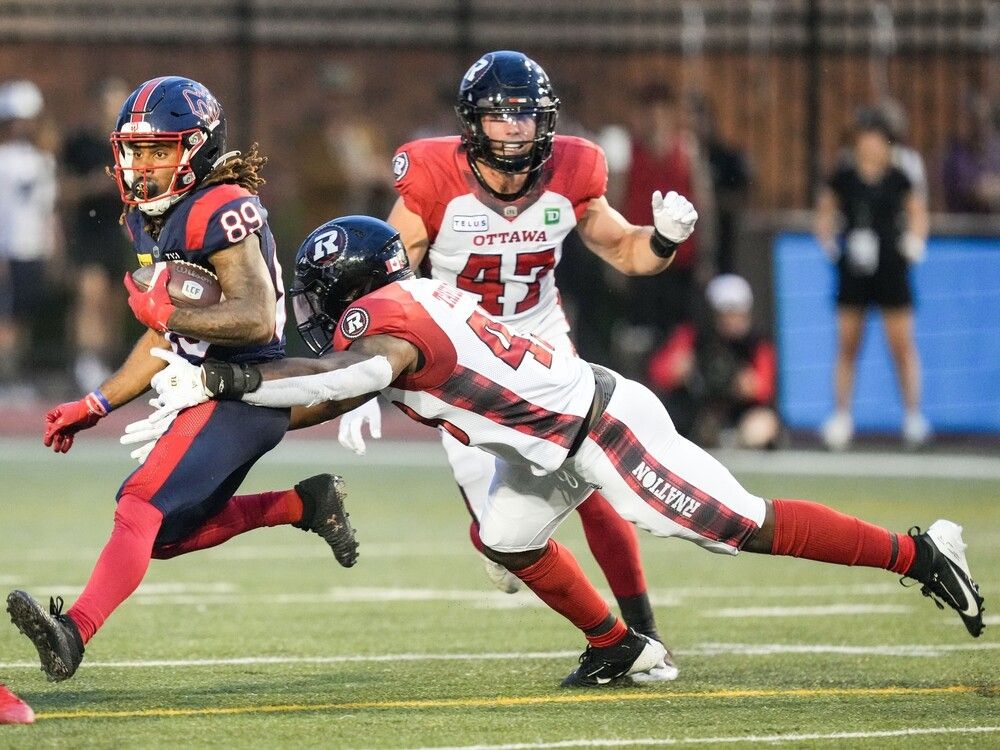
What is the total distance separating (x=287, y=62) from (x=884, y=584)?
39.0 feet

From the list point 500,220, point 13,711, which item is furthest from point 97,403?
point 500,220

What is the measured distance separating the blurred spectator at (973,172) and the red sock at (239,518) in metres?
9.98

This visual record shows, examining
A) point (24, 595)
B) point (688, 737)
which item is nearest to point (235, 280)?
point (24, 595)

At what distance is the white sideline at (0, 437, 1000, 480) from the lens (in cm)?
1146

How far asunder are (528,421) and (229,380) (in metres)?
0.80

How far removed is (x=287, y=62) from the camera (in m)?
18.5

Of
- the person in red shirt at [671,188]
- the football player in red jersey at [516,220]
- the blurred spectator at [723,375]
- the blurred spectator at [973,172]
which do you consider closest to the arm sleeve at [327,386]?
the football player in red jersey at [516,220]

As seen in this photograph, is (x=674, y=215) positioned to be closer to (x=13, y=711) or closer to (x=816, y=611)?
(x=816, y=611)

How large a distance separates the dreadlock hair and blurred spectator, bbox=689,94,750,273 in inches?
315

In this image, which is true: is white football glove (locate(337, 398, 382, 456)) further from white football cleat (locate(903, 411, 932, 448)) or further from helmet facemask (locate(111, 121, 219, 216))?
white football cleat (locate(903, 411, 932, 448))

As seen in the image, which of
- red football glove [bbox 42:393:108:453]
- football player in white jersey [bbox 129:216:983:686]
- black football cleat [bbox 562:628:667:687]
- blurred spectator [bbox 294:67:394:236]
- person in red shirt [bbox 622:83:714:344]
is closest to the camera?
football player in white jersey [bbox 129:216:983:686]

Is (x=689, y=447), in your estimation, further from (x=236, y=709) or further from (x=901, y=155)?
(x=901, y=155)

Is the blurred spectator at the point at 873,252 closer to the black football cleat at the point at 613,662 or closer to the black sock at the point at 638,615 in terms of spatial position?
the black sock at the point at 638,615

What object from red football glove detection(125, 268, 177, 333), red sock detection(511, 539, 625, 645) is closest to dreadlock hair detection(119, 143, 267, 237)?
red football glove detection(125, 268, 177, 333)
